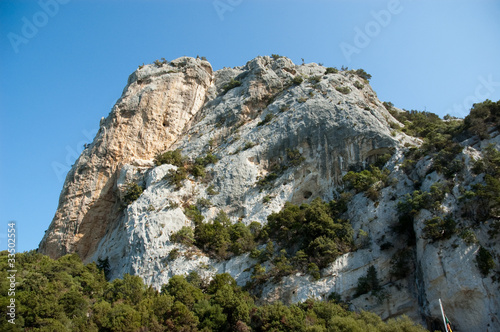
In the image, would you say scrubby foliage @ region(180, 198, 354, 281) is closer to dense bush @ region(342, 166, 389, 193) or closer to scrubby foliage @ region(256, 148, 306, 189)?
dense bush @ region(342, 166, 389, 193)

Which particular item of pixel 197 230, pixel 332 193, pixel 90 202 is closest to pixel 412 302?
pixel 332 193

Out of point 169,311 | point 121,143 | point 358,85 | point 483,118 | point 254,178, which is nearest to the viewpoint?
point 169,311

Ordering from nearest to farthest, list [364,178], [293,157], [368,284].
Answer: [368,284]
[364,178]
[293,157]

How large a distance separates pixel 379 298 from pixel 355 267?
2469mm

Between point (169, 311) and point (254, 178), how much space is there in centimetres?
1529

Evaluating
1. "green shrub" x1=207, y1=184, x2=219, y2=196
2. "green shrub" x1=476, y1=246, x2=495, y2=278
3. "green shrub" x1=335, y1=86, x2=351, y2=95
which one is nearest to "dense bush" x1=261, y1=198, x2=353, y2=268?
"green shrub" x1=207, y1=184, x2=219, y2=196

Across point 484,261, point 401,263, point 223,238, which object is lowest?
point 484,261

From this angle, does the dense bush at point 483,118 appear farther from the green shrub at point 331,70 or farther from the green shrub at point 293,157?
the green shrub at point 331,70

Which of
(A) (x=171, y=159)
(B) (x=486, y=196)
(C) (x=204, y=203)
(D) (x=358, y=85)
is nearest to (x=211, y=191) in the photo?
(C) (x=204, y=203)

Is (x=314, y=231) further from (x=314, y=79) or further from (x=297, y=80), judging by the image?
(x=297, y=80)

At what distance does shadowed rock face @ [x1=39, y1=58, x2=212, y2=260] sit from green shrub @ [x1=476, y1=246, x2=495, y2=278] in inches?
1092

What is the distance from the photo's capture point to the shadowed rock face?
1455 inches

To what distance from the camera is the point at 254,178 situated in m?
35.7

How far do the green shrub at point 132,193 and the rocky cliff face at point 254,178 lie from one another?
2.77 feet
